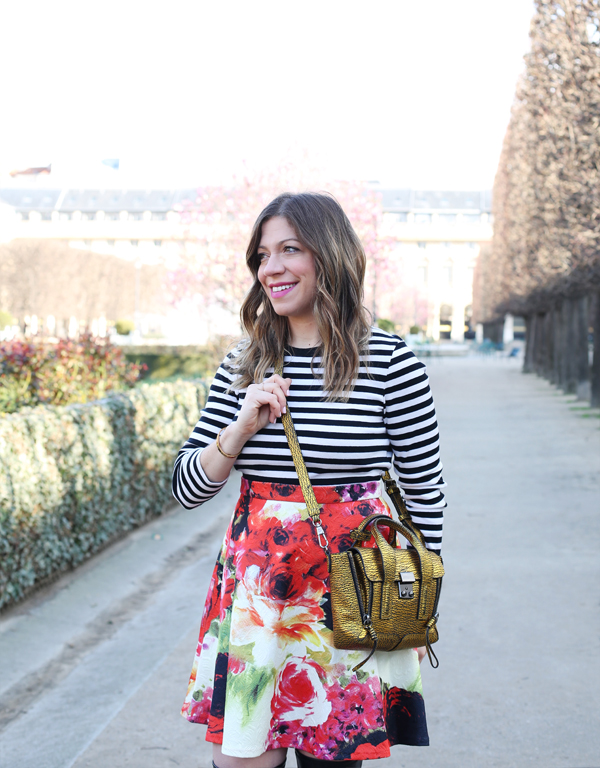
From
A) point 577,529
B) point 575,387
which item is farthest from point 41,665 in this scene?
point 575,387

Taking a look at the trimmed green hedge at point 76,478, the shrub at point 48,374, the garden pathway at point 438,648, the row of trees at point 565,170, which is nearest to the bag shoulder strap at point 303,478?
the garden pathway at point 438,648

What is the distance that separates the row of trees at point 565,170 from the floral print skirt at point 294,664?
34.0 ft

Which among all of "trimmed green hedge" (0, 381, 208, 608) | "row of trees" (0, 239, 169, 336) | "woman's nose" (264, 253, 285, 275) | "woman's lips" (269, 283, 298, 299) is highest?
"row of trees" (0, 239, 169, 336)

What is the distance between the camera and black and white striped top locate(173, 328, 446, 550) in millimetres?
1829

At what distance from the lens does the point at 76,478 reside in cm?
505

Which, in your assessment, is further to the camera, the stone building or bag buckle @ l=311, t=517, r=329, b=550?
the stone building

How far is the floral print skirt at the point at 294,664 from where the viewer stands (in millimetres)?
1744

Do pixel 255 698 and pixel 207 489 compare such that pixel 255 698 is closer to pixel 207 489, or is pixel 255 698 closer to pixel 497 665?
pixel 207 489

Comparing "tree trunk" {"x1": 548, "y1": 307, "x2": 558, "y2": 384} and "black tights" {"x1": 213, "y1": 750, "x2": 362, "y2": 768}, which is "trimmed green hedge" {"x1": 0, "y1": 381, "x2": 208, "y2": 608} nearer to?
"black tights" {"x1": 213, "y1": 750, "x2": 362, "y2": 768}

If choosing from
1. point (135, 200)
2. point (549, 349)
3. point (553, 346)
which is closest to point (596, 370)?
point (553, 346)

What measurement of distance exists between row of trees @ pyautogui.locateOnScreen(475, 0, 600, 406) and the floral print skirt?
10.4m

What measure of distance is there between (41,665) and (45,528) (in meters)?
0.90

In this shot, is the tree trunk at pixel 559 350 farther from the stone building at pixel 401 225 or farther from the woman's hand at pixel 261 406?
the stone building at pixel 401 225

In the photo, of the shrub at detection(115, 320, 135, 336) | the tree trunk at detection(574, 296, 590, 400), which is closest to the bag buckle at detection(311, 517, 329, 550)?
the tree trunk at detection(574, 296, 590, 400)
